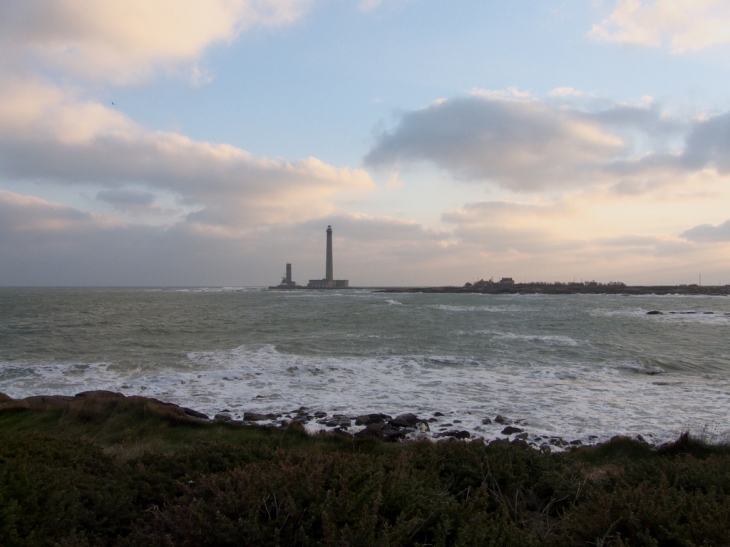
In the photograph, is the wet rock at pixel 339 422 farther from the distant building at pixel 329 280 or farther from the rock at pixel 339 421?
the distant building at pixel 329 280

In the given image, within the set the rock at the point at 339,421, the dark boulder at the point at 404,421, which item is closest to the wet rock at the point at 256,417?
the rock at the point at 339,421

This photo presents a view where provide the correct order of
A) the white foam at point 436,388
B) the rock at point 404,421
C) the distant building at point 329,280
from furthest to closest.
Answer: the distant building at point 329,280 → the white foam at point 436,388 → the rock at point 404,421

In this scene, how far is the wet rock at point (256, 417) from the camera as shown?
41.4 ft

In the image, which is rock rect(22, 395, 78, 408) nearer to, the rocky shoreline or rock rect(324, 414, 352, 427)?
the rocky shoreline

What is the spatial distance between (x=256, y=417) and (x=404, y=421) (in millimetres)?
4180

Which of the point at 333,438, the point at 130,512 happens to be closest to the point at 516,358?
the point at 333,438

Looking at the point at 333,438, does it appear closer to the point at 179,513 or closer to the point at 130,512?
the point at 130,512

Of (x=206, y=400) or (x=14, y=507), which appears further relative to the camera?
(x=206, y=400)

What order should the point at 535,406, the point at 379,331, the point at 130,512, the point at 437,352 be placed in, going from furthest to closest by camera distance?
the point at 379,331 → the point at 437,352 → the point at 535,406 → the point at 130,512

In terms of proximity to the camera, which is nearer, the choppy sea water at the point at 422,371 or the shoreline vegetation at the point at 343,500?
the shoreline vegetation at the point at 343,500

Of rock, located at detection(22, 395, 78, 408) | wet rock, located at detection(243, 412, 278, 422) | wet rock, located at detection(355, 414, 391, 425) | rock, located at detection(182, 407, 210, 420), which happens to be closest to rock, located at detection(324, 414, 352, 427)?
wet rock, located at detection(355, 414, 391, 425)

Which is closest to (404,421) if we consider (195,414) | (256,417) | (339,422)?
(339,422)

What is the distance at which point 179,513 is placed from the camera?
163 inches

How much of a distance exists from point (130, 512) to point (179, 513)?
1.22 meters
